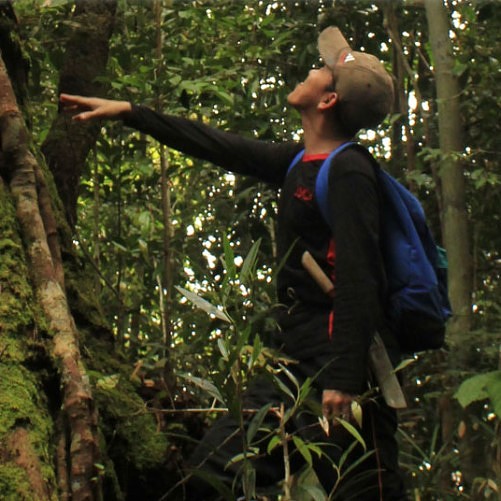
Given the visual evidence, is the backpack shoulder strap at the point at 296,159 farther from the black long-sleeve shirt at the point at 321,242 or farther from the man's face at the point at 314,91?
the man's face at the point at 314,91

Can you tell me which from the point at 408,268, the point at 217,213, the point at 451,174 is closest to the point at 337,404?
the point at 408,268

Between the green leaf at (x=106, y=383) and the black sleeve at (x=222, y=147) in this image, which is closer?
the green leaf at (x=106, y=383)

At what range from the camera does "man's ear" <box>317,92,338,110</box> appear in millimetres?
3623

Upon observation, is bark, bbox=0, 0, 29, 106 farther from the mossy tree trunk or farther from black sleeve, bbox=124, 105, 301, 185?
black sleeve, bbox=124, 105, 301, 185

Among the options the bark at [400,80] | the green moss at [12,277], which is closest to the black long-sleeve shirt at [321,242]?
the green moss at [12,277]

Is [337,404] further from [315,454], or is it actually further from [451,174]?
[451,174]

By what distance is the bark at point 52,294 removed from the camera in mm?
2852

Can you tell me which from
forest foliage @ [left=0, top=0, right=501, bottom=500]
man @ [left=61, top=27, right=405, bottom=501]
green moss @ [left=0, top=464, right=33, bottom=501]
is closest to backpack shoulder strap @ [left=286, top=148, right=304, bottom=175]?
man @ [left=61, top=27, right=405, bottom=501]

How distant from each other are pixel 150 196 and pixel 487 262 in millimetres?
2274

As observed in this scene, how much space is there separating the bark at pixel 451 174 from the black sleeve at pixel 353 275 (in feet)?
9.08

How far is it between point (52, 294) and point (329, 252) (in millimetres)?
916

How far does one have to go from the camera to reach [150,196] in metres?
6.32

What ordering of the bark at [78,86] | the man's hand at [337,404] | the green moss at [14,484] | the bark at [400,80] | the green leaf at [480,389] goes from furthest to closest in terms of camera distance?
the bark at [400,80]
the bark at [78,86]
the green leaf at [480,389]
the man's hand at [337,404]
the green moss at [14,484]

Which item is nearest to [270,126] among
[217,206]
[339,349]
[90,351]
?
[217,206]
